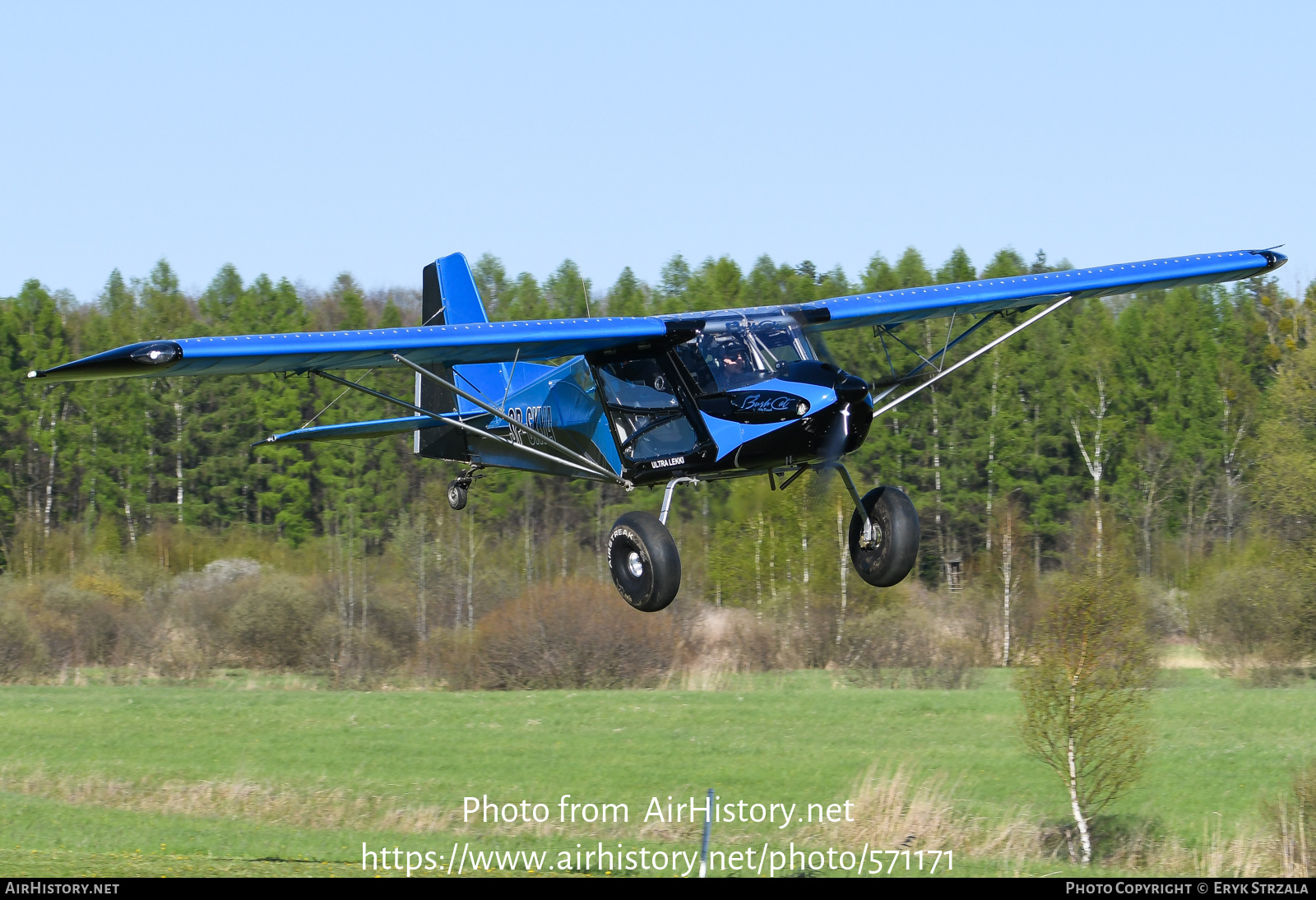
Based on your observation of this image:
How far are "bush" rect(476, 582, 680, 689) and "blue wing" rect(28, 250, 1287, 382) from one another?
112 ft

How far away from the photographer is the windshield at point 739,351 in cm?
1345

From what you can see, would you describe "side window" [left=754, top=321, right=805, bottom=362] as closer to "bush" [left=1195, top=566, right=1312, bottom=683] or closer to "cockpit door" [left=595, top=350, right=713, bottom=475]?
"cockpit door" [left=595, top=350, right=713, bottom=475]

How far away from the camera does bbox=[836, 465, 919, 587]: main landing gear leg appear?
1349 cm

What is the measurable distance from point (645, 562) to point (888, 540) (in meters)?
2.33

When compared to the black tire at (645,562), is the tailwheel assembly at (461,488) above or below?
above

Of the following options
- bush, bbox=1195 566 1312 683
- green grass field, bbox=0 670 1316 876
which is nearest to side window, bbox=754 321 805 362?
green grass field, bbox=0 670 1316 876

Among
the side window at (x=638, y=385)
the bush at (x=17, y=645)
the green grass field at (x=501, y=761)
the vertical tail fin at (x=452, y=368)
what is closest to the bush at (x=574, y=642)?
the green grass field at (x=501, y=761)

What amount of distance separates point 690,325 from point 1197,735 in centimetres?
3302

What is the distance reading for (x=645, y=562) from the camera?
13.2 meters

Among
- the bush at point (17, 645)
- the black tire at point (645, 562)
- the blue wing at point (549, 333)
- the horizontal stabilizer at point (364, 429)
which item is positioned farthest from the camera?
the bush at point (17, 645)

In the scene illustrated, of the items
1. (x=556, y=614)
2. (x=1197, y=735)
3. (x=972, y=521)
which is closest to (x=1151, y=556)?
(x=972, y=521)

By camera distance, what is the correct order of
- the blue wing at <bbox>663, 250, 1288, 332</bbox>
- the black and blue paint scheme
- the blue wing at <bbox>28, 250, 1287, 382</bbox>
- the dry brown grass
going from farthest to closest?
the dry brown grass, the blue wing at <bbox>663, 250, 1288, 332</bbox>, the black and blue paint scheme, the blue wing at <bbox>28, 250, 1287, 382</bbox>

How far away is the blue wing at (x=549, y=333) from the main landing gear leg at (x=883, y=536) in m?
1.89

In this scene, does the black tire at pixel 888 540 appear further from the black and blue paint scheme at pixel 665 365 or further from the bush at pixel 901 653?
the bush at pixel 901 653
